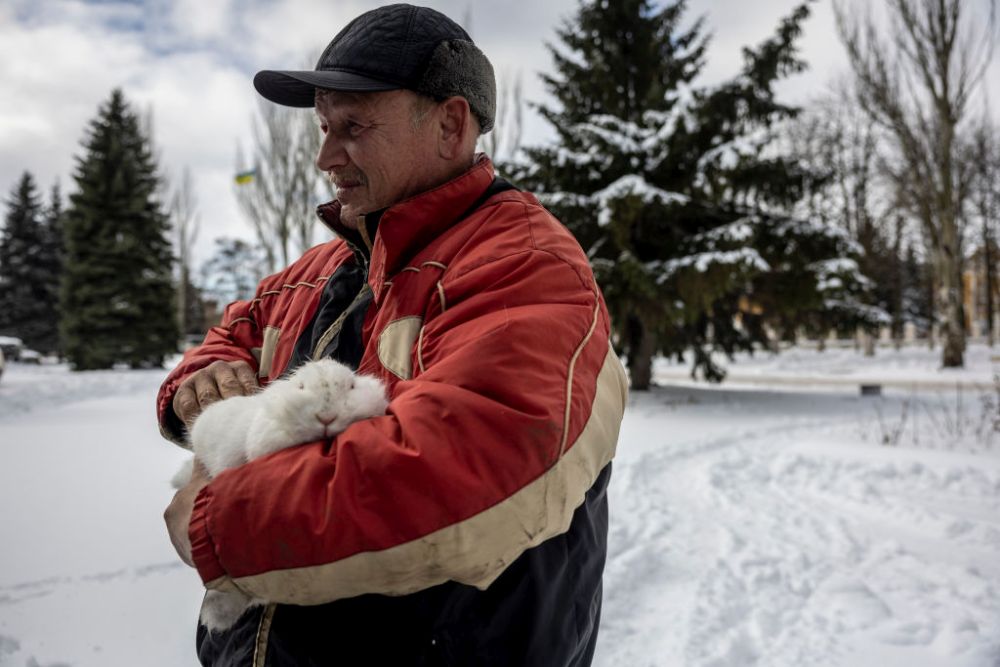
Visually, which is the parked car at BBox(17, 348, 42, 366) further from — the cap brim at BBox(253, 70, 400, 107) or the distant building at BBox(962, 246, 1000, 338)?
the distant building at BBox(962, 246, 1000, 338)

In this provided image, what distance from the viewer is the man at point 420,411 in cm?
93

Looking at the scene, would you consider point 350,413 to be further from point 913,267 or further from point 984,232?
point 913,267

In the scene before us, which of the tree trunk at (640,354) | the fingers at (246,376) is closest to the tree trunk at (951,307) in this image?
the tree trunk at (640,354)

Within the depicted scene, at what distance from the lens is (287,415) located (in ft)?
3.52

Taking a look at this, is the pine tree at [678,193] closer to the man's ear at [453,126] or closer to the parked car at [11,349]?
the man's ear at [453,126]

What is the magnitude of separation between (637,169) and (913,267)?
36764 mm

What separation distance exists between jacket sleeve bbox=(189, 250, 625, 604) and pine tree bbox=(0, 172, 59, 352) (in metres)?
36.7

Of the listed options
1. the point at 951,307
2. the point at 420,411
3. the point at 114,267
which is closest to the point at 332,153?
the point at 420,411

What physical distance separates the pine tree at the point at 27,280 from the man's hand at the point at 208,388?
35832 millimetres

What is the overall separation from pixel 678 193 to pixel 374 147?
11053 millimetres

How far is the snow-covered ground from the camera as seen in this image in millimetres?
3027

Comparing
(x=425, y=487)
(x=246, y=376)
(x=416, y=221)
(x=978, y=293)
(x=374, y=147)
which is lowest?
(x=425, y=487)

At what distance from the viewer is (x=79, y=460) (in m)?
6.24

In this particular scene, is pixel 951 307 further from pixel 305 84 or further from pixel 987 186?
pixel 305 84
